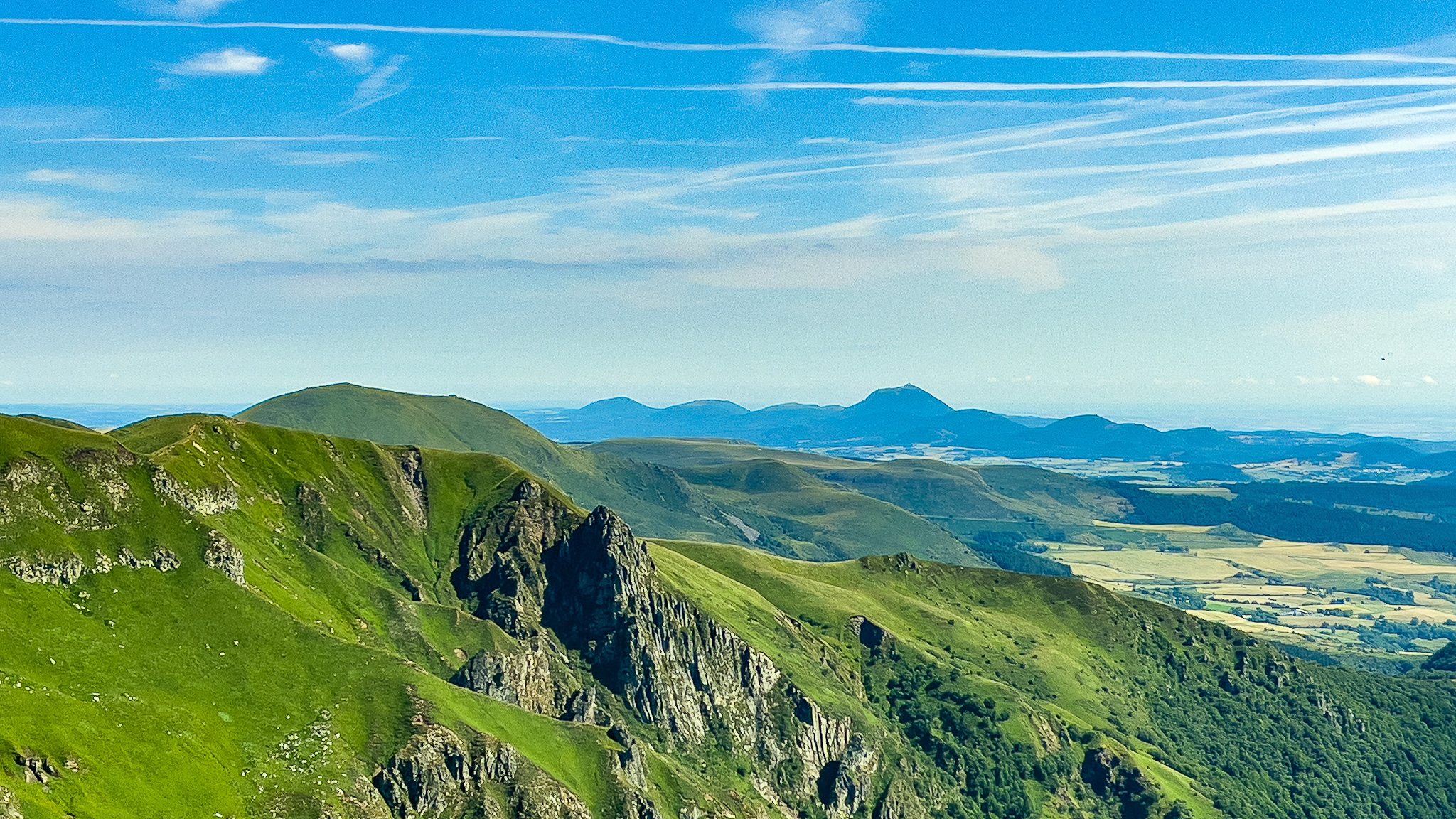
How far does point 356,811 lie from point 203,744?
28.9m

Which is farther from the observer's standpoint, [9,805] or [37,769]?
[37,769]

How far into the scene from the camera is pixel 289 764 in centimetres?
19788

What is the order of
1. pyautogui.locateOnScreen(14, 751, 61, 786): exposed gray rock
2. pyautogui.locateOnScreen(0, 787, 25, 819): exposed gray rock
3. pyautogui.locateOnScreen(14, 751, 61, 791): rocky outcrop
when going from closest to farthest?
1. pyautogui.locateOnScreen(0, 787, 25, 819): exposed gray rock
2. pyautogui.locateOnScreen(14, 751, 61, 791): rocky outcrop
3. pyautogui.locateOnScreen(14, 751, 61, 786): exposed gray rock

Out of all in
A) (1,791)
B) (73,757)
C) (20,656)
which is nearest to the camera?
(1,791)

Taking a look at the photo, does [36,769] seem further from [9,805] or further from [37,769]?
[9,805]

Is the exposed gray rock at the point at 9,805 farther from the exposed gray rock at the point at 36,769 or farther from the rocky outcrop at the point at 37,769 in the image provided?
the exposed gray rock at the point at 36,769

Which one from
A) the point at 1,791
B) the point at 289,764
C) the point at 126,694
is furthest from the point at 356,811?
the point at 1,791

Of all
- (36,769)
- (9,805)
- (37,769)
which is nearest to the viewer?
(9,805)

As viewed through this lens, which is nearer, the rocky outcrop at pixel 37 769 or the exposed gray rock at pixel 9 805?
the exposed gray rock at pixel 9 805

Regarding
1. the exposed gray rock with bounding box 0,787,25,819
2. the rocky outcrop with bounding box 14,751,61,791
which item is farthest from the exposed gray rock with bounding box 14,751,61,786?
the exposed gray rock with bounding box 0,787,25,819

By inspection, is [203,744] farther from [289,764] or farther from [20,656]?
[20,656]

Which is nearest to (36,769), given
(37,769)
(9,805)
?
(37,769)

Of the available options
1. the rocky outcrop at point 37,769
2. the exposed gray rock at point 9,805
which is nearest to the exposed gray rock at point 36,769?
the rocky outcrop at point 37,769

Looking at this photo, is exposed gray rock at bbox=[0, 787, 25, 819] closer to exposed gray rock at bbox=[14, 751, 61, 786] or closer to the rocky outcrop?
the rocky outcrop
